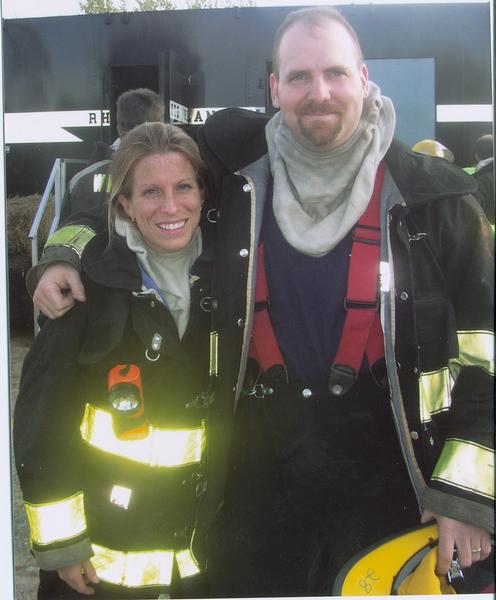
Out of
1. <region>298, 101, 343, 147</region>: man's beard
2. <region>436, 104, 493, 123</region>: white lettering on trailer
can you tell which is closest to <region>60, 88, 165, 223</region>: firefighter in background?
<region>298, 101, 343, 147</region>: man's beard

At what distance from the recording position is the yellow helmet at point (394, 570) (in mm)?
1435

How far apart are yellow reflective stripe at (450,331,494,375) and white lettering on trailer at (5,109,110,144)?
1197 millimetres

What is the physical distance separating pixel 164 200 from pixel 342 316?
20.6 inches

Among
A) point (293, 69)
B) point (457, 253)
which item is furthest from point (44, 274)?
point (457, 253)

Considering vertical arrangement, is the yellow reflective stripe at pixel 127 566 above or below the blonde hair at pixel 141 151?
below

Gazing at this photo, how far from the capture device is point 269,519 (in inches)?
61.3

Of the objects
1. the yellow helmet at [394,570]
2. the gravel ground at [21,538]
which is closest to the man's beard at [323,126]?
the gravel ground at [21,538]

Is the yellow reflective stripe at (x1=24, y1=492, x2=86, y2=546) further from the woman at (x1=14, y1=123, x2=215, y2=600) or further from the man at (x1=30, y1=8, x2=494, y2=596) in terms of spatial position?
the man at (x1=30, y1=8, x2=494, y2=596)

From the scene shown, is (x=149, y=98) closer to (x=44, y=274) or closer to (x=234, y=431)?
(x=44, y=274)

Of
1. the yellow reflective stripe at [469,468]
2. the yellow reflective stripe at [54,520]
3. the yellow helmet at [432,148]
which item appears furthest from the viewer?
the yellow helmet at [432,148]

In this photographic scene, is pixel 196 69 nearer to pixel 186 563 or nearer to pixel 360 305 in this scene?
pixel 360 305

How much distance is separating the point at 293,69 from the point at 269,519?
1.17 meters

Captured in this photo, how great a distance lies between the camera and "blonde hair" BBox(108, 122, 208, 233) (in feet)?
4.72

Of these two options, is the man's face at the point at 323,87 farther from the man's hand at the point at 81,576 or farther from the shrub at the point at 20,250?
the man's hand at the point at 81,576
